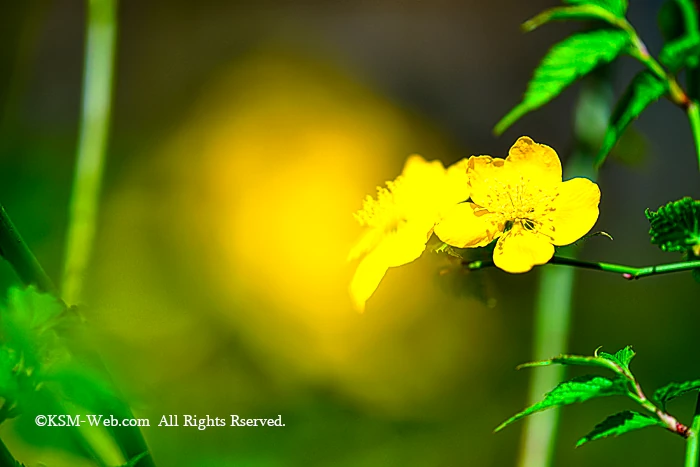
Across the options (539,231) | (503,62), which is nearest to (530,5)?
(503,62)

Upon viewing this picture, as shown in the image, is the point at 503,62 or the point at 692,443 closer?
the point at 692,443

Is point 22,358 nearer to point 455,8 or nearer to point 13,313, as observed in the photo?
point 13,313

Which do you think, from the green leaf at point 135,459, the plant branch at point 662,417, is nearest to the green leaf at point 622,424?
the plant branch at point 662,417

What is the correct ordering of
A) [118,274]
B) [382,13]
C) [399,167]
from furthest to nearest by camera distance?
[382,13], [399,167], [118,274]

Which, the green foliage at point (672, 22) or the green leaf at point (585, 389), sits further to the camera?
the green foliage at point (672, 22)

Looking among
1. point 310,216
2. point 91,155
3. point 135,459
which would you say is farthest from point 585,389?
point 310,216

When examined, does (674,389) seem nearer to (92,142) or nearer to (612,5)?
(612,5)

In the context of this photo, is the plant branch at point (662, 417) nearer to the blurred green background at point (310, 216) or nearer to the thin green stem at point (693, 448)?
the thin green stem at point (693, 448)

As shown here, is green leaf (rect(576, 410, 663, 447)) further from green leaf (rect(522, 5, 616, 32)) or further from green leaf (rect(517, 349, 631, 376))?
green leaf (rect(522, 5, 616, 32))
